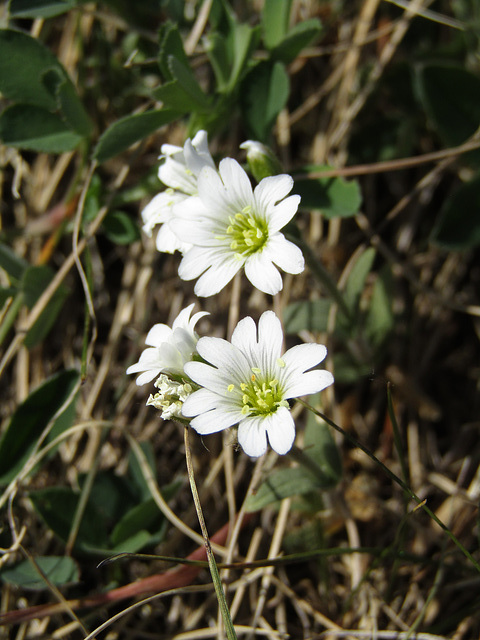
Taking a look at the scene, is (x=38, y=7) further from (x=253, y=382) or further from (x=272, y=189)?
(x=253, y=382)

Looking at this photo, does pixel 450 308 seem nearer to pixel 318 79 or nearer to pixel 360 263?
pixel 360 263

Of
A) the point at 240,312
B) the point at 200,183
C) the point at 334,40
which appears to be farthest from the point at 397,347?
the point at 334,40

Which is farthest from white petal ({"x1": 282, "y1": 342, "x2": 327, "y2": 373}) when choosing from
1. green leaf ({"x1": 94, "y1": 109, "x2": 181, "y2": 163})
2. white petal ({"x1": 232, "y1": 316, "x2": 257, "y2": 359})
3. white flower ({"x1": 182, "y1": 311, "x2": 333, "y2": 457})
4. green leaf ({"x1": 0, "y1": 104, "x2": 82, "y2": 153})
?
green leaf ({"x1": 0, "y1": 104, "x2": 82, "y2": 153})

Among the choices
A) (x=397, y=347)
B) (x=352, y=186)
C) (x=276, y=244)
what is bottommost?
(x=397, y=347)

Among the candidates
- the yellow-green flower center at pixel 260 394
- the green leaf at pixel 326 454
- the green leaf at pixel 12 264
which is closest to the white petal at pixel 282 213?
the yellow-green flower center at pixel 260 394

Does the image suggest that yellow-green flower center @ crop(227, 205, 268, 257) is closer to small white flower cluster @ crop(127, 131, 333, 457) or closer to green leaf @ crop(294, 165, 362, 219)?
small white flower cluster @ crop(127, 131, 333, 457)

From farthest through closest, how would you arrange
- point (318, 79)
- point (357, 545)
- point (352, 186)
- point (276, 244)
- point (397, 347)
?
1. point (318, 79)
2. point (397, 347)
3. point (357, 545)
4. point (352, 186)
5. point (276, 244)

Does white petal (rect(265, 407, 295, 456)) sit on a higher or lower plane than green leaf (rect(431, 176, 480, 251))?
lower

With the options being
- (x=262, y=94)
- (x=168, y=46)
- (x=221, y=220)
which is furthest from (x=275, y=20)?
(x=221, y=220)
